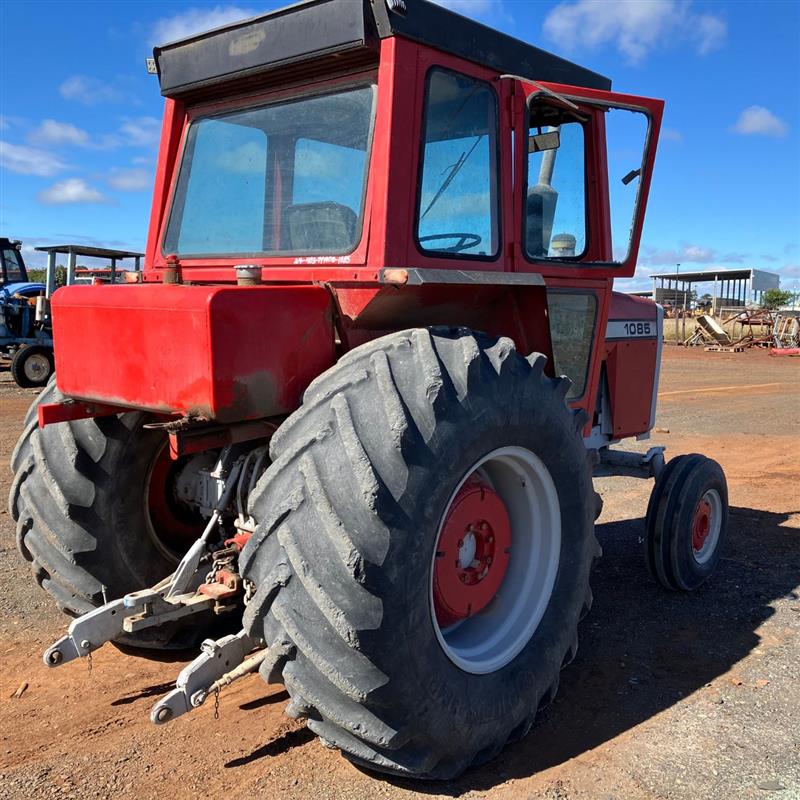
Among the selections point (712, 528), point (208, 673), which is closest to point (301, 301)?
point (208, 673)

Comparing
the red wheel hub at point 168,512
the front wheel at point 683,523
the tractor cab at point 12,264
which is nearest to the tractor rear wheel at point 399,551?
the red wheel hub at point 168,512

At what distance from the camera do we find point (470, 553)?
308 centimetres

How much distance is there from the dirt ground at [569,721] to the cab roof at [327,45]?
2578mm

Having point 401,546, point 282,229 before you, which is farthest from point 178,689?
point 282,229

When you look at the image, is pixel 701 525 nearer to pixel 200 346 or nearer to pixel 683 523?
pixel 683 523

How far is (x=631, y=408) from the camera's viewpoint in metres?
5.02

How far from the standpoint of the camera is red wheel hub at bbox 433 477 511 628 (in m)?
2.94

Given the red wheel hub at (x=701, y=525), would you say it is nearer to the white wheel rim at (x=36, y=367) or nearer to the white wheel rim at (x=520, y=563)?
the white wheel rim at (x=520, y=563)

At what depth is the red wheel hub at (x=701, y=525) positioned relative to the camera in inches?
189

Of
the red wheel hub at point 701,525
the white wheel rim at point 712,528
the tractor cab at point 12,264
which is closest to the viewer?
the red wheel hub at point 701,525

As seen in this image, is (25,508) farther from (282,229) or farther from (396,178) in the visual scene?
(396,178)

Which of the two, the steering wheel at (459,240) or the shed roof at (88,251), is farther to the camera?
the shed roof at (88,251)

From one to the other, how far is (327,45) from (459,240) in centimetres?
90

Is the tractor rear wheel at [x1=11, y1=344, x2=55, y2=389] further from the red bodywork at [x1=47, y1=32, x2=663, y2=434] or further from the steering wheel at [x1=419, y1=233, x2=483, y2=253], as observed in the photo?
the steering wheel at [x1=419, y1=233, x2=483, y2=253]
